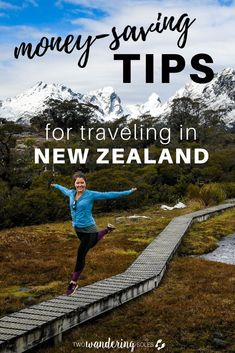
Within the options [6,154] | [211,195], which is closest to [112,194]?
[211,195]

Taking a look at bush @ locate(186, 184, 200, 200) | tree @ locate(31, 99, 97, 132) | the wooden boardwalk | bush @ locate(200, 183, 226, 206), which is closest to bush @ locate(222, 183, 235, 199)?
bush @ locate(200, 183, 226, 206)

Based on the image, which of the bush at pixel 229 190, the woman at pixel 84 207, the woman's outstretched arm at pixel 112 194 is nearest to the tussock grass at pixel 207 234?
the woman at pixel 84 207

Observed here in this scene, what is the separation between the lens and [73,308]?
31.0 ft

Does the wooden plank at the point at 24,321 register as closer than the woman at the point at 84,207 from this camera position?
Yes

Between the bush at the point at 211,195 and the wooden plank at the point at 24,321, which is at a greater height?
the bush at the point at 211,195

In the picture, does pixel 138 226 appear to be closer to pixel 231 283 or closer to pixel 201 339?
pixel 231 283

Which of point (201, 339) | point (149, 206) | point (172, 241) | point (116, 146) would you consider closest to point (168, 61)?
point (172, 241)

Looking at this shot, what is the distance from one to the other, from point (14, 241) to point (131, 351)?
13.4 metres

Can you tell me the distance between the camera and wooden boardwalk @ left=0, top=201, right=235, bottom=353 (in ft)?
26.5

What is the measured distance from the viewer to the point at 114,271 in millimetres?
15227

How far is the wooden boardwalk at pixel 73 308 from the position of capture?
26.5 ft

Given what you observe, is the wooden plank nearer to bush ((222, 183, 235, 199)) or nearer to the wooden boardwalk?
the wooden boardwalk

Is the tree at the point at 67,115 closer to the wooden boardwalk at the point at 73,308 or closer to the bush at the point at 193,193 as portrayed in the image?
the bush at the point at 193,193

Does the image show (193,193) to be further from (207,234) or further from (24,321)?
(24,321)
